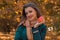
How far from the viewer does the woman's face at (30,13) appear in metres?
3.37

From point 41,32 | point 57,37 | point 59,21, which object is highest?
point 41,32

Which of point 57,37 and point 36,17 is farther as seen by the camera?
point 57,37

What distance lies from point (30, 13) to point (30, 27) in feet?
0.65

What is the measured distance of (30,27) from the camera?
3.40 meters

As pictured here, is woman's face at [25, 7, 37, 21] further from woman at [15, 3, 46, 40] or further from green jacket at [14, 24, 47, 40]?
green jacket at [14, 24, 47, 40]

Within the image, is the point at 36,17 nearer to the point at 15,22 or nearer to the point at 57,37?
the point at 15,22

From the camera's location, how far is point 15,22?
782 cm

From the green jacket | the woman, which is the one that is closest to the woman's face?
the woman

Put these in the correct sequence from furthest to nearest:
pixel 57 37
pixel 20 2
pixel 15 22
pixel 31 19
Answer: pixel 57 37 < pixel 15 22 < pixel 20 2 < pixel 31 19

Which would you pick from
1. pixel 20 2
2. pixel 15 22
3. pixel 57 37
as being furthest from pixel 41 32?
pixel 57 37

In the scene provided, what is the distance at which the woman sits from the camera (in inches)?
132

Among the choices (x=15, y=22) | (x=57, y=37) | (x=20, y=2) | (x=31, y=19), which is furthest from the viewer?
(x=57, y=37)

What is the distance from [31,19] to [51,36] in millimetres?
4905

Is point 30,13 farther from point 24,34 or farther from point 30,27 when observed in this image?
point 24,34
